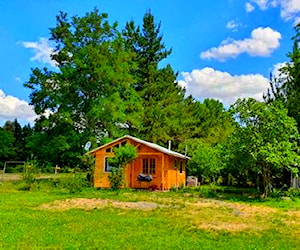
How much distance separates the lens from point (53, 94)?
31.3 m

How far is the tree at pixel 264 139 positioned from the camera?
1819 cm

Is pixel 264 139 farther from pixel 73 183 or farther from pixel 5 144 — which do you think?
pixel 5 144

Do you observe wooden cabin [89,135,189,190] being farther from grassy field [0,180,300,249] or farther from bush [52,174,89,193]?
grassy field [0,180,300,249]

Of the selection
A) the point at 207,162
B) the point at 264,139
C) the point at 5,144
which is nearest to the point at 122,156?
the point at 207,162

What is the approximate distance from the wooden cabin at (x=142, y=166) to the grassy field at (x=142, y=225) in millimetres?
9232

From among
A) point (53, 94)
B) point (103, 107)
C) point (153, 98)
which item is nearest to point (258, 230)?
point (103, 107)

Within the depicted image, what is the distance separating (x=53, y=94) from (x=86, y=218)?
21579 mm

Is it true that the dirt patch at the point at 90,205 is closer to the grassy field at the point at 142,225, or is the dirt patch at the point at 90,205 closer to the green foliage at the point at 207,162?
the grassy field at the point at 142,225

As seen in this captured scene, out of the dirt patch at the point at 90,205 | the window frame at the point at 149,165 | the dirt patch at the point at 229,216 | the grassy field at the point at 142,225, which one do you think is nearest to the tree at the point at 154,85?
the window frame at the point at 149,165

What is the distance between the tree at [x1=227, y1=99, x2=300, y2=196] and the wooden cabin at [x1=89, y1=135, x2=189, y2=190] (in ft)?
18.4

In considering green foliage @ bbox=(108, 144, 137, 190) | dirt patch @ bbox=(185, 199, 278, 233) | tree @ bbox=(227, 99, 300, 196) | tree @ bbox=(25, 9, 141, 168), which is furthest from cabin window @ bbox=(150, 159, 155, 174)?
dirt patch @ bbox=(185, 199, 278, 233)

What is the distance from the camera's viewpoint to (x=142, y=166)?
25.3 m

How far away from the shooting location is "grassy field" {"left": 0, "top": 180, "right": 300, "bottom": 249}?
8.21 meters

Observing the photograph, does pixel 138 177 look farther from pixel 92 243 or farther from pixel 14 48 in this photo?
pixel 92 243
